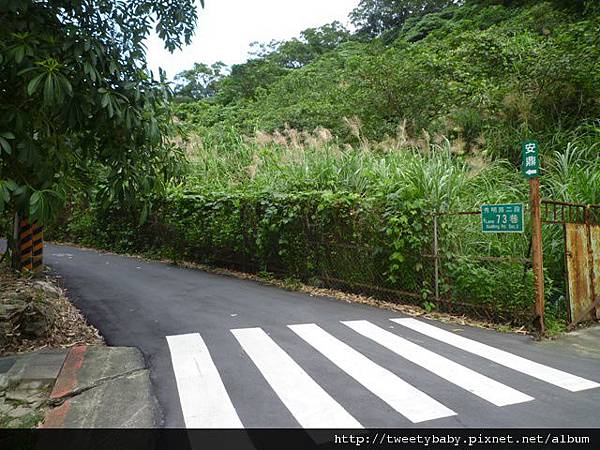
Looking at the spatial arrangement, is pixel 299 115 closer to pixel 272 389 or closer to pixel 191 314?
pixel 191 314

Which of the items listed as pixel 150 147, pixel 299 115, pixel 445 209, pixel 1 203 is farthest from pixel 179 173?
pixel 299 115

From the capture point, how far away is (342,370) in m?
4.29

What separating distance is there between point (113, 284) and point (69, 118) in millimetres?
6119

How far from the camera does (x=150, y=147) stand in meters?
4.75

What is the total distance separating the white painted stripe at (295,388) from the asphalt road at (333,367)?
0.04 feet

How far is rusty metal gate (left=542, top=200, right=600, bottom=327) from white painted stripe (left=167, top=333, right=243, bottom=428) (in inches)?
194

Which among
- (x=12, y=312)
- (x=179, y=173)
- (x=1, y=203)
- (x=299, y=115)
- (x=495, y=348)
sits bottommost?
(x=495, y=348)

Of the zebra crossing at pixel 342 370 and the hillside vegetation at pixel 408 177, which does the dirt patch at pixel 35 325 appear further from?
the hillside vegetation at pixel 408 177

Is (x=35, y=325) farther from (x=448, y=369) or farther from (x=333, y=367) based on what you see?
(x=448, y=369)

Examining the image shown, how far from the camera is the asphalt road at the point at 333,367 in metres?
3.33

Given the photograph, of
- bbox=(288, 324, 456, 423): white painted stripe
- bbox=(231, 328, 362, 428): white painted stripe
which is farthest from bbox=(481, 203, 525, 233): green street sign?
bbox=(231, 328, 362, 428): white painted stripe

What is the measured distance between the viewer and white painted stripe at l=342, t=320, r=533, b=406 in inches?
145

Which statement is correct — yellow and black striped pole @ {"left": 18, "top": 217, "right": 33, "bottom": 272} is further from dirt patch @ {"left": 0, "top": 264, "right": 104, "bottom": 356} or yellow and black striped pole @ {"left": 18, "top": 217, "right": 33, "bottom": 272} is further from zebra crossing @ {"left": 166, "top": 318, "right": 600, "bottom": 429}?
zebra crossing @ {"left": 166, "top": 318, "right": 600, "bottom": 429}

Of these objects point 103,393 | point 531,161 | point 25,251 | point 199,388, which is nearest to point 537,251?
point 531,161
